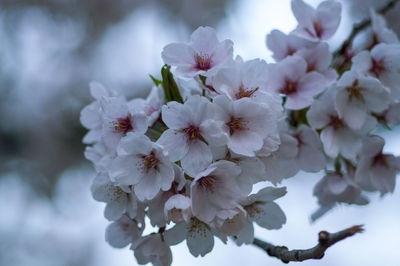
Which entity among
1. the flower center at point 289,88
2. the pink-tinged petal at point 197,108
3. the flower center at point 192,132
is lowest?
the flower center at point 192,132

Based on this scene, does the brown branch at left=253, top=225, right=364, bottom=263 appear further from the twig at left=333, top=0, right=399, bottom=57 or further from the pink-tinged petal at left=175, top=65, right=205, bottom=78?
the twig at left=333, top=0, right=399, bottom=57

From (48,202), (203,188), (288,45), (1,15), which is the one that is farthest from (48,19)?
(203,188)

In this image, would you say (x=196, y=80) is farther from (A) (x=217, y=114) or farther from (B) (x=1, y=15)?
(B) (x=1, y=15)

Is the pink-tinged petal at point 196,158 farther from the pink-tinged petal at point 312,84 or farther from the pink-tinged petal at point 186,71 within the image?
the pink-tinged petal at point 312,84

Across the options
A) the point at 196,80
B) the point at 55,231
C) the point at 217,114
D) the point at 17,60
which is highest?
the point at 17,60

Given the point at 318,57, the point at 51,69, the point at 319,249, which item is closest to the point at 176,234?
the point at 319,249

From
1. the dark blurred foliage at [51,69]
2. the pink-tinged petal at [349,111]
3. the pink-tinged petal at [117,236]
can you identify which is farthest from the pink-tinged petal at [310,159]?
the dark blurred foliage at [51,69]

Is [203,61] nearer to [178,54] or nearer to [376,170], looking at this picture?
[178,54]

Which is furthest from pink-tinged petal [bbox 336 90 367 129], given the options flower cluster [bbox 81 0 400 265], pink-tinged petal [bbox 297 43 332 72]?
pink-tinged petal [bbox 297 43 332 72]
